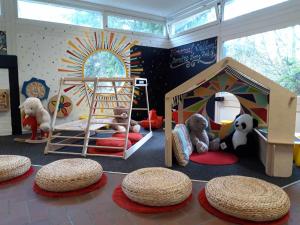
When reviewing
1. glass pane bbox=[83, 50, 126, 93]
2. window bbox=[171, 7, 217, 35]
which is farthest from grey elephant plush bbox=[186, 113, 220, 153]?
glass pane bbox=[83, 50, 126, 93]

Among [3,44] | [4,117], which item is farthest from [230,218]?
[3,44]

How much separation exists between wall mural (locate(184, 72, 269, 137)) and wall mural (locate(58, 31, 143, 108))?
2106mm

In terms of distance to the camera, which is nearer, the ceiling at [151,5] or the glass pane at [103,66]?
the ceiling at [151,5]

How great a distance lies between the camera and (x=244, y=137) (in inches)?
142

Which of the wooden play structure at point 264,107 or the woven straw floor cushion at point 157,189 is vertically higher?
the wooden play structure at point 264,107

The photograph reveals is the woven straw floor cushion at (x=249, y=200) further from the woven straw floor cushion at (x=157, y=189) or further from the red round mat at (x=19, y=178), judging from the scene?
the red round mat at (x=19, y=178)

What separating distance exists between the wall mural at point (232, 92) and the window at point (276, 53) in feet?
3.35

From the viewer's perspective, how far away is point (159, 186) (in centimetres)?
204

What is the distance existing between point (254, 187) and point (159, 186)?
2.87 feet

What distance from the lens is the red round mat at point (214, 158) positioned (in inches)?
128

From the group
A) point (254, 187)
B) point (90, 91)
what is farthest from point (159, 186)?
point (90, 91)

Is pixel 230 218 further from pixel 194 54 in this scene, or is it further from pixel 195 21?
pixel 195 21

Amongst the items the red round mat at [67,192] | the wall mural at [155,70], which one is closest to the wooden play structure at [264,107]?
the red round mat at [67,192]

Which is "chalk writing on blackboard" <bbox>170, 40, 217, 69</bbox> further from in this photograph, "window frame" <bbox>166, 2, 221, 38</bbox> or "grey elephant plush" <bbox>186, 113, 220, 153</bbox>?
"grey elephant plush" <bbox>186, 113, 220, 153</bbox>
